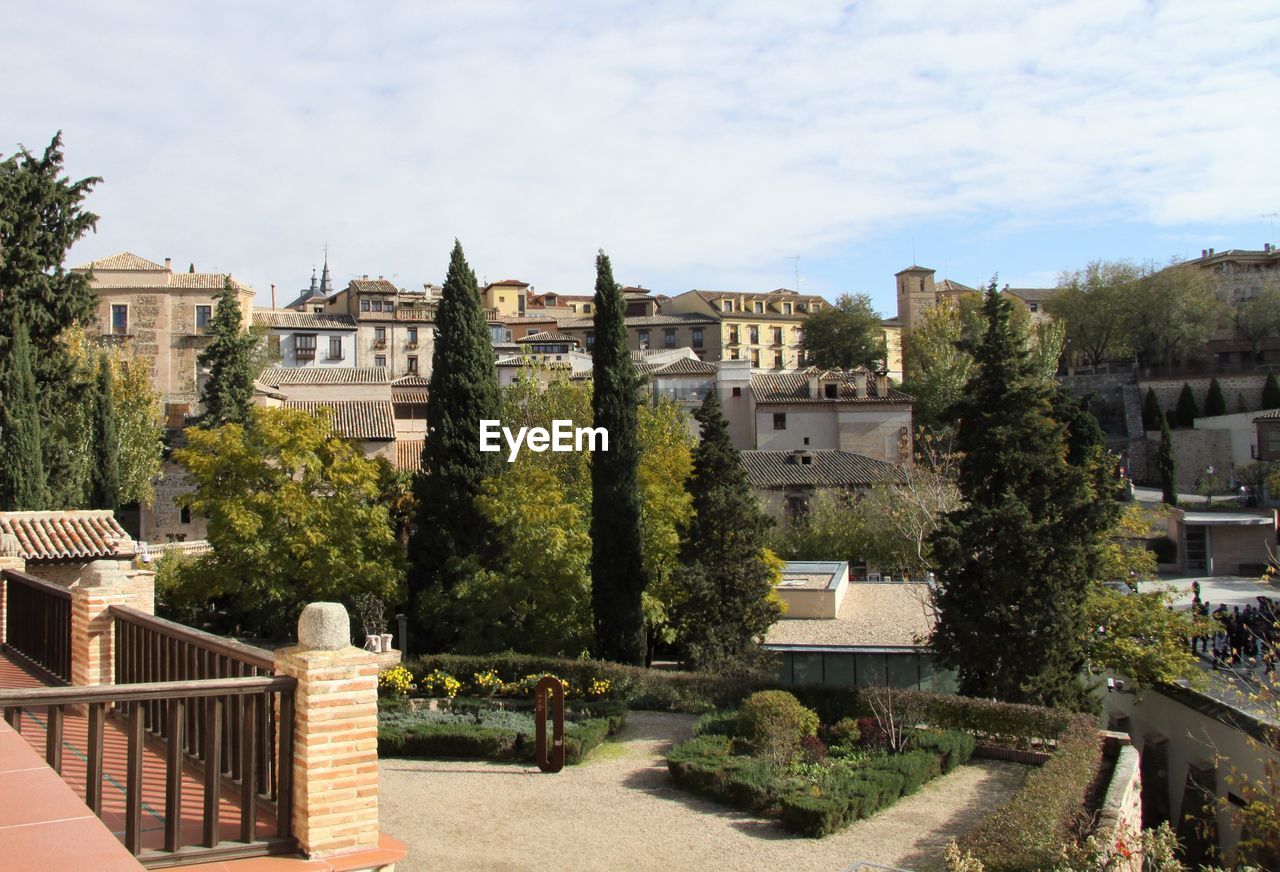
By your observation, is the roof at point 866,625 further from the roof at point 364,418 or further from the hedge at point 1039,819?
the roof at point 364,418

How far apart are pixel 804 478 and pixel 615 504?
2091 centimetres

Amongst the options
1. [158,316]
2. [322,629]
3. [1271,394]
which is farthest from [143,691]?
[1271,394]

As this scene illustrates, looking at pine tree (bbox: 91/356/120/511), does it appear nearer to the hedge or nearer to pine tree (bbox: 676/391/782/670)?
pine tree (bbox: 676/391/782/670)

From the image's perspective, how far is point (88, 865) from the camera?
3410 mm

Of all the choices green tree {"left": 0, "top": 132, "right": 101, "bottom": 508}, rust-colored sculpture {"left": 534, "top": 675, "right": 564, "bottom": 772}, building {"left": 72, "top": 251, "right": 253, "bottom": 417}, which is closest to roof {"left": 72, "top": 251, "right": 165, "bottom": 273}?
building {"left": 72, "top": 251, "right": 253, "bottom": 417}

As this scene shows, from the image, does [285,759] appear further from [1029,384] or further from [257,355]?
[257,355]

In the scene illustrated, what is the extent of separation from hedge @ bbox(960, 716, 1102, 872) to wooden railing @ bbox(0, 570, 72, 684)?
8.05m

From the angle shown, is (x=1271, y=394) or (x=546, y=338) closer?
(x=1271, y=394)

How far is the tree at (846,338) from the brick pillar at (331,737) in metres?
61.3

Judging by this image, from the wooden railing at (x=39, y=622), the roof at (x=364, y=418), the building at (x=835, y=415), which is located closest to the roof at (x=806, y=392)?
the building at (x=835, y=415)

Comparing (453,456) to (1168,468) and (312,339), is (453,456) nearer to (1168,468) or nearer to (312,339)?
(1168,468)

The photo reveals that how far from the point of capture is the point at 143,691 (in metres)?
5.14

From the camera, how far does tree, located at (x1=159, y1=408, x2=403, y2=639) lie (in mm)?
24453

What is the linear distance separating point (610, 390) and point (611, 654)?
5.59 m
